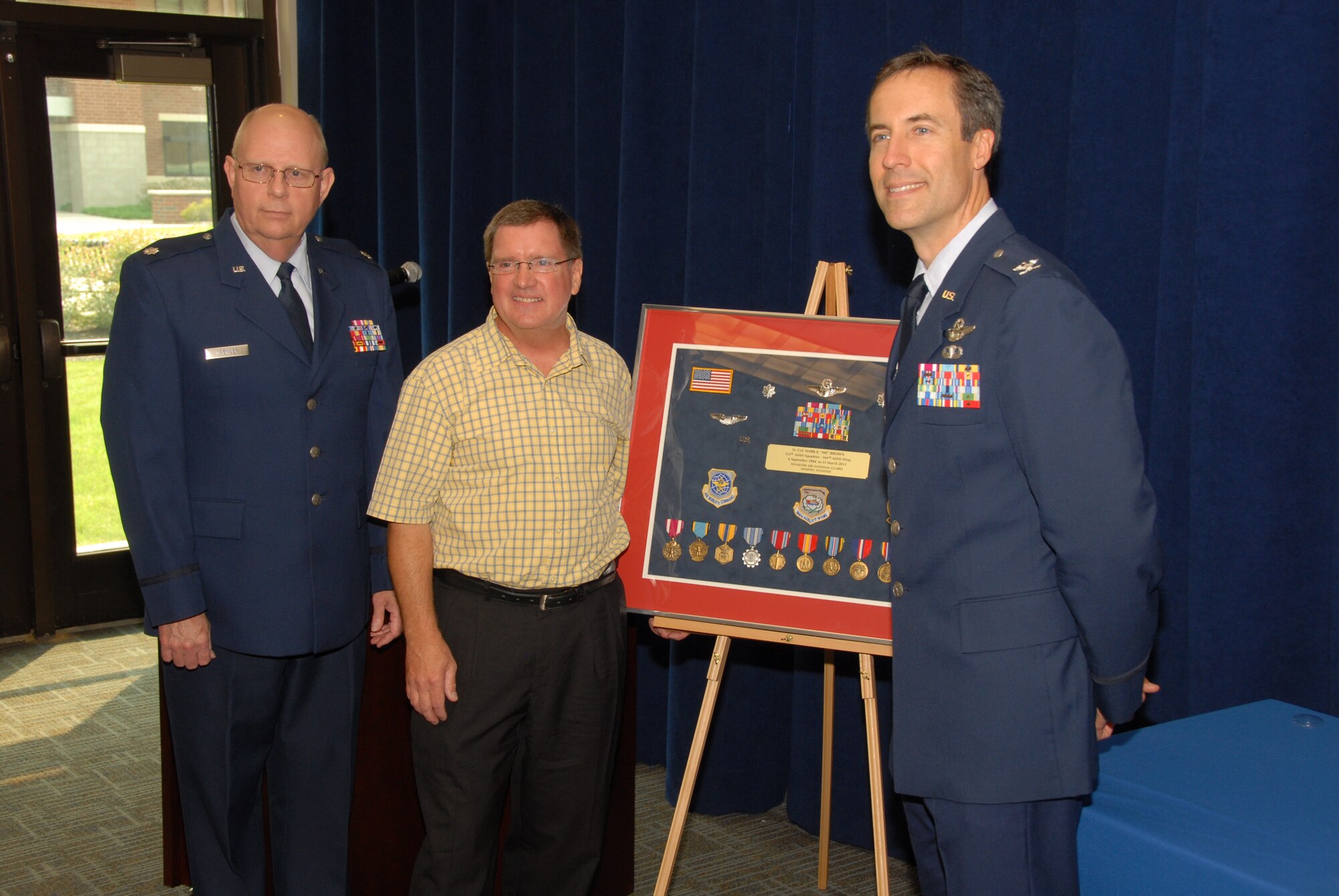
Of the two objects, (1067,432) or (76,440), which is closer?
(1067,432)

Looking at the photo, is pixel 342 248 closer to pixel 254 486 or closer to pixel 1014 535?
pixel 254 486

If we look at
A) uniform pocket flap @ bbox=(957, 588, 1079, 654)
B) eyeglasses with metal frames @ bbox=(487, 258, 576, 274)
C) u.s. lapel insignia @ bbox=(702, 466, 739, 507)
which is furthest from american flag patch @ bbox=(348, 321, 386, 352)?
uniform pocket flap @ bbox=(957, 588, 1079, 654)

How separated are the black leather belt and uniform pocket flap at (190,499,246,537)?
40cm

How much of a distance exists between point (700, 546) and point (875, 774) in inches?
22.3

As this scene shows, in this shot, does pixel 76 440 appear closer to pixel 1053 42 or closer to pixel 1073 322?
pixel 1053 42

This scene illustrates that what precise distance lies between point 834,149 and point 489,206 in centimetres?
152

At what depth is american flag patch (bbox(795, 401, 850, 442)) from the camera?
231 centimetres

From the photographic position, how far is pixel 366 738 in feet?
8.32

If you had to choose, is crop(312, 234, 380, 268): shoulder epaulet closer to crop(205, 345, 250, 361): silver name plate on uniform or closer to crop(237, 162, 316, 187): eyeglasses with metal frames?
crop(237, 162, 316, 187): eyeglasses with metal frames

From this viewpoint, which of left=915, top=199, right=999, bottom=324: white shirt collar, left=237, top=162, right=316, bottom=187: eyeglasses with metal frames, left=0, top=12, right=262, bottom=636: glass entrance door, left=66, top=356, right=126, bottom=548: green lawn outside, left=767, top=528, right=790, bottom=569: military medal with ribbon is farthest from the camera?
left=66, top=356, right=126, bottom=548: green lawn outside

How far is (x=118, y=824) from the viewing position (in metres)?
3.19

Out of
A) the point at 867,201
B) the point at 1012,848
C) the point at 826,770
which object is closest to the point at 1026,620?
the point at 1012,848

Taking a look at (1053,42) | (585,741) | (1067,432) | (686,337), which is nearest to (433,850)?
(585,741)

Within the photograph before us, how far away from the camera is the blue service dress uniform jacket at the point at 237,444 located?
2105 millimetres
